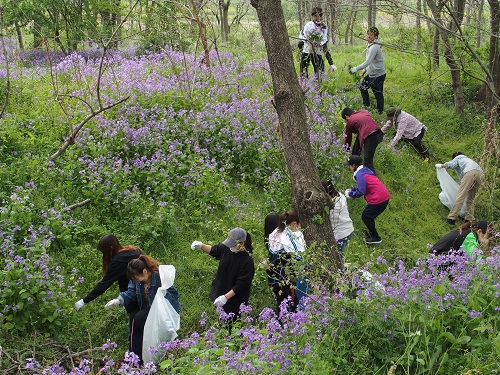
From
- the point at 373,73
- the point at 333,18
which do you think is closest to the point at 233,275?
the point at 373,73

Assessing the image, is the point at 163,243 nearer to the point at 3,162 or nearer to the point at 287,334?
the point at 3,162

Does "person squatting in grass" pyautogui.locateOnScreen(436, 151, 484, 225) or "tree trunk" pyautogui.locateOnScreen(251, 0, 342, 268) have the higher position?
"tree trunk" pyautogui.locateOnScreen(251, 0, 342, 268)

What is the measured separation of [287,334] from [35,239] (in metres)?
3.09

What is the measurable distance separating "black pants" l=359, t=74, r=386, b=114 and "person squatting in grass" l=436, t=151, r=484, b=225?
301 centimetres

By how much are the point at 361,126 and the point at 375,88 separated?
304 cm

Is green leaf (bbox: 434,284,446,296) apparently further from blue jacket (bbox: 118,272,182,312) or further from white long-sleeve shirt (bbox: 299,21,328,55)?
white long-sleeve shirt (bbox: 299,21,328,55)

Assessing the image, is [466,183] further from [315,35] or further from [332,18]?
[332,18]

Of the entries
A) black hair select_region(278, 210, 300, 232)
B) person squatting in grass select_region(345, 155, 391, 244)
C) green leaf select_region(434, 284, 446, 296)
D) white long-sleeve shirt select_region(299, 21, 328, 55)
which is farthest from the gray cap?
white long-sleeve shirt select_region(299, 21, 328, 55)

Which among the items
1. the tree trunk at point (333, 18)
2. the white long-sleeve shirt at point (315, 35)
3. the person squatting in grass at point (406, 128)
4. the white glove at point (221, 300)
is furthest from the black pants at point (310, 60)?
the white glove at point (221, 300)

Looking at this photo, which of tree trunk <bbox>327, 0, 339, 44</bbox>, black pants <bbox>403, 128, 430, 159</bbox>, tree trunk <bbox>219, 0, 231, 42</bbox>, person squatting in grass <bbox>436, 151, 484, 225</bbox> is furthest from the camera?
tree trunk <bbox>219, 0, 231, 42</bbox>

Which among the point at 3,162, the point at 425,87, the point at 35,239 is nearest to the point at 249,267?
the point at 35,239

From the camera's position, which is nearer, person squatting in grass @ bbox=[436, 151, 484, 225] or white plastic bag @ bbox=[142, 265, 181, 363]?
white plastic bag @ bbox=[142, 265, 181, 363]

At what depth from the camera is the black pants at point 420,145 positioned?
440 inches

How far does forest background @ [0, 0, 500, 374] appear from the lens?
4258mm
